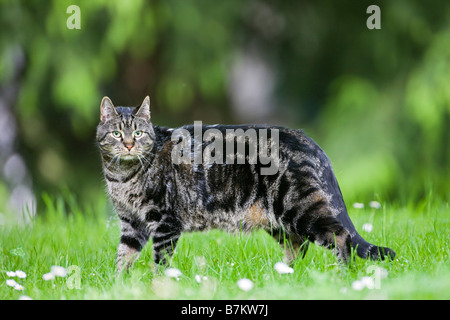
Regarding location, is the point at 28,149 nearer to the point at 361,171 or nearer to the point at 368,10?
the point at 361,171

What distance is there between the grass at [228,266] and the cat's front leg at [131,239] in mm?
71

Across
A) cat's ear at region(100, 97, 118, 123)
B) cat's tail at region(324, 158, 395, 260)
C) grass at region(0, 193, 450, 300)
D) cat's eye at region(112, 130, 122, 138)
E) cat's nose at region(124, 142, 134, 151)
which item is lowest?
grass at region(0, 193, 450, 300)

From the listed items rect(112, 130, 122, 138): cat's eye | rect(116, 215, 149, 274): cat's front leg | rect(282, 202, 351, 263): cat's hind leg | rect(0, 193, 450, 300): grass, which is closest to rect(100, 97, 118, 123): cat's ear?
rect(112, 130, 122, 138): cat's eye

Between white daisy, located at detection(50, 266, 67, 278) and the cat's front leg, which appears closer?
white daisy, located at detection(50, 266, 67, 278)

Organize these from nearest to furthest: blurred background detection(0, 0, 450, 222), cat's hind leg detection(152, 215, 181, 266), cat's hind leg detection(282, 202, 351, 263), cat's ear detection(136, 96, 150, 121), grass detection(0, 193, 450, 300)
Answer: grass detection(0, 193, 450, 300) → cat's hind leg detection(282, 202, 351, 263) → cat's hind leg detection(152, 215, 181, 266) → cat's ear detection(136, 96, 150, 121) → blurred background detection(0, 0, 450, 222)

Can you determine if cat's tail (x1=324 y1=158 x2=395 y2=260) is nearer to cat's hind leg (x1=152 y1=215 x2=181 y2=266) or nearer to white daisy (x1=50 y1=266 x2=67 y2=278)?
cat's hind leg (x1=152 y1=215 x2=181 y2=266)

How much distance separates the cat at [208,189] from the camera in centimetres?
276

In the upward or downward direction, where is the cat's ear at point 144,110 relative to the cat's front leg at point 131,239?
upward

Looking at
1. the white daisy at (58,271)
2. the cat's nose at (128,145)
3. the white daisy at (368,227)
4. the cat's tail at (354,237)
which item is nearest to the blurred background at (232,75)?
the white daisy at (368,227)

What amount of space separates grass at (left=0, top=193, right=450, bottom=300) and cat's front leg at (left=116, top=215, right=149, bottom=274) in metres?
0.07

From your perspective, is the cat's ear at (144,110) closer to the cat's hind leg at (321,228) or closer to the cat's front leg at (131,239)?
the cat's front leg at (131,239)

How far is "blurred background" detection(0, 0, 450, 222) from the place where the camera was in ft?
16.6

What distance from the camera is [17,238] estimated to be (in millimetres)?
3715
